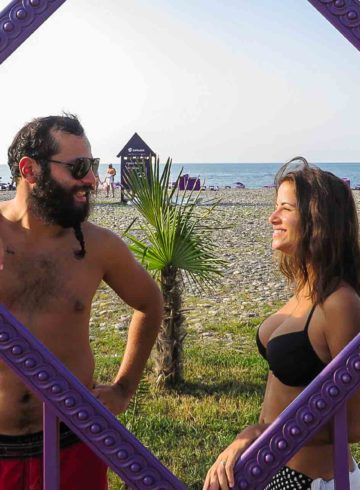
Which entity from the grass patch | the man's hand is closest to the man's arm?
the man's hand

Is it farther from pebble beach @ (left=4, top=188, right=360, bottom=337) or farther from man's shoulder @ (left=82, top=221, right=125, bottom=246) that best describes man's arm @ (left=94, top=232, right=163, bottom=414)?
pebble beach @ (left=4, top=188, right=360, bottom=337)

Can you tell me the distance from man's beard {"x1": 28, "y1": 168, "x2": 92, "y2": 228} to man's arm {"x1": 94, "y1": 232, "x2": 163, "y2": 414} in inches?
8.6

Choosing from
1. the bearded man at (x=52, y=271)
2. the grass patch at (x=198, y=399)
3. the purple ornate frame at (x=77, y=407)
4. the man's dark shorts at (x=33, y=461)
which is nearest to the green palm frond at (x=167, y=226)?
the grass patch at (x=198, y=399)

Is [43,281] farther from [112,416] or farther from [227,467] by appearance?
[227,467]

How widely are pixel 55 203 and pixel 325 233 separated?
861mm

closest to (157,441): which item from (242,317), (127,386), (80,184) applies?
(127,386)

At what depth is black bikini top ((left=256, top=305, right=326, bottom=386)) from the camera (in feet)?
5.79

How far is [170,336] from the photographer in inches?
232

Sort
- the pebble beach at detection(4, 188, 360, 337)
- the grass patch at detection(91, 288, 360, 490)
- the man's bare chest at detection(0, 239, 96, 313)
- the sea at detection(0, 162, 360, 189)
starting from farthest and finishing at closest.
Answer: the sea at detection(0, 162, 360, 189) → the pebble beach at detection(4, 188, 360, 337) → the grass patch at detection(91, 288, 360, 490) → the man's bare chest at detection(0, 239, 96, 313)

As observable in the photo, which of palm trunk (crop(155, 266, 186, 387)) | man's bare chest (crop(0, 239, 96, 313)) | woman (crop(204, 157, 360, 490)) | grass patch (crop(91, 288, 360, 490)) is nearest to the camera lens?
woman (crop(204, 157, 360, 490))

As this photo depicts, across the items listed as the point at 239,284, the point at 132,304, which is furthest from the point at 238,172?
the point at 132,304

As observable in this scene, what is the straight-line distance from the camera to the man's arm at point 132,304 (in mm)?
2328

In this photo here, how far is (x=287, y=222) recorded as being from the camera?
1852 millimetres

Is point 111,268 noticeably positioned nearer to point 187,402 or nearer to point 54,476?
point 54,476
